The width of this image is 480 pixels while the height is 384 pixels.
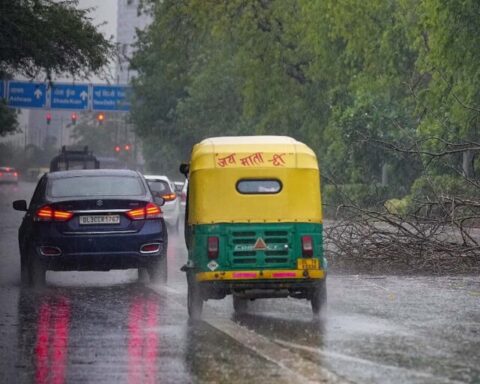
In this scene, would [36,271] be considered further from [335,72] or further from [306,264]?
[335,72]

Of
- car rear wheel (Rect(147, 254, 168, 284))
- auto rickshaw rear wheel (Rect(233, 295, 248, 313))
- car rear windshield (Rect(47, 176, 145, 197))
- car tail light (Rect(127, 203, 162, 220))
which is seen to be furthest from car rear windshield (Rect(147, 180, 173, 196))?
auto rickshaw rear wheel (Rect(233, 295, 248, 313))

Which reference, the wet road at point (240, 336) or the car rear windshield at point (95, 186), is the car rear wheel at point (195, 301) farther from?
the car rear windshield at point (95, 186)

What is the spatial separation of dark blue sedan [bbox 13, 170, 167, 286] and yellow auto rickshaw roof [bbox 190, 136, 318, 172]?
162 inches

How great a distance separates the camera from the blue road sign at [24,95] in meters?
72.6

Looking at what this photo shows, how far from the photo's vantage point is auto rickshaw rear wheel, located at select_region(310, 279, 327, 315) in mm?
14523

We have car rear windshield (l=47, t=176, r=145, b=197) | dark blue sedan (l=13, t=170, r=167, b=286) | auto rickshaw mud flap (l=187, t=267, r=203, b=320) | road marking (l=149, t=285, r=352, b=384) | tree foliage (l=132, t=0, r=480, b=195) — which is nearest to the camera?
road marking (l=149, t=285, r=352, b=384)

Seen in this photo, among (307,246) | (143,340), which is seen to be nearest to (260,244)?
(307,246)

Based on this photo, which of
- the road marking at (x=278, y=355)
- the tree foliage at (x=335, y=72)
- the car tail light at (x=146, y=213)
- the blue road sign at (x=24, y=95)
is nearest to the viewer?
the road marking at (x=278, y=355)

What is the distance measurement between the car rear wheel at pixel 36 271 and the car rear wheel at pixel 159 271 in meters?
1.42

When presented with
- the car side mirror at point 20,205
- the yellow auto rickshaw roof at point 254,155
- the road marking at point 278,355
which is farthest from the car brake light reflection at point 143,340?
the car side mirror at point 20,205

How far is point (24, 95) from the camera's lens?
239 ft

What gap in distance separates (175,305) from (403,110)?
31.8 meters

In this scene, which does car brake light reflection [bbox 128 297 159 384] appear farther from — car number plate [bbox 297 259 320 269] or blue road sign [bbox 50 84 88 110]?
blue road sign [bbox 50 84 88 110]

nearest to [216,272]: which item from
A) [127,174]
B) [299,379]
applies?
[299,379]
